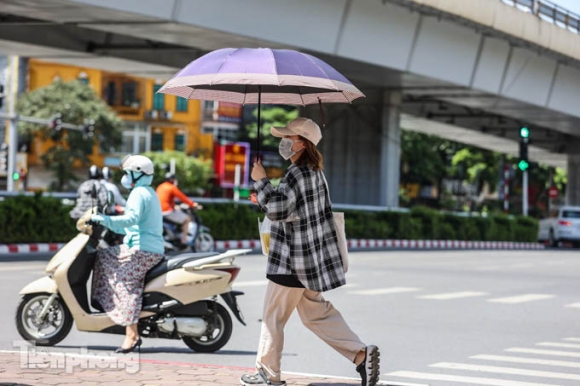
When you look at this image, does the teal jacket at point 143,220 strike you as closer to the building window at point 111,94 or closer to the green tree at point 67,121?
the green tree at point 67,121

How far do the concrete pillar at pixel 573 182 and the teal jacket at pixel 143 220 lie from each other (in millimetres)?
58262

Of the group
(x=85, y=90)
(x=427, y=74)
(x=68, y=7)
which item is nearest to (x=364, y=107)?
(x=427, y=74)

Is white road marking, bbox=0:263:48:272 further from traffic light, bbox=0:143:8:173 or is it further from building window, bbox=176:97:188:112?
building window, bbox=176:97:188:112

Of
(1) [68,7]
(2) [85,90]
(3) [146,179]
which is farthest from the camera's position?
(2) [85,90]

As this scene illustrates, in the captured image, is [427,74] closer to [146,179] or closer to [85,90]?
[146,179]

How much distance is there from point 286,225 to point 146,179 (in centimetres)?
258

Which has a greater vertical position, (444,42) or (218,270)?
(444,42)

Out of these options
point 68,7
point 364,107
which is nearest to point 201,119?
point 364,107

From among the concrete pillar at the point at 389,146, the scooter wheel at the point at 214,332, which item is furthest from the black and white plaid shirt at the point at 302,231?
the concrete pillar at the point at 389,146

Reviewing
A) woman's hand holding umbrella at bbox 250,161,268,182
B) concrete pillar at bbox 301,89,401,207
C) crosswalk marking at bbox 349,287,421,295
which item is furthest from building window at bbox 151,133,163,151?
woman's hand holding umbrella at bbox 250,161,268,182

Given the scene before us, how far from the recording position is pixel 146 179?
9891 millimetres

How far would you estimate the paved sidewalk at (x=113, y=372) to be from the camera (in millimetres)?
8000

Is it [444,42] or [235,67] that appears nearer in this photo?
[235,67]

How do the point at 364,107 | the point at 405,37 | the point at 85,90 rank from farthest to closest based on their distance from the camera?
the point at 85,90, the point at 364,107, the point at 405,37
